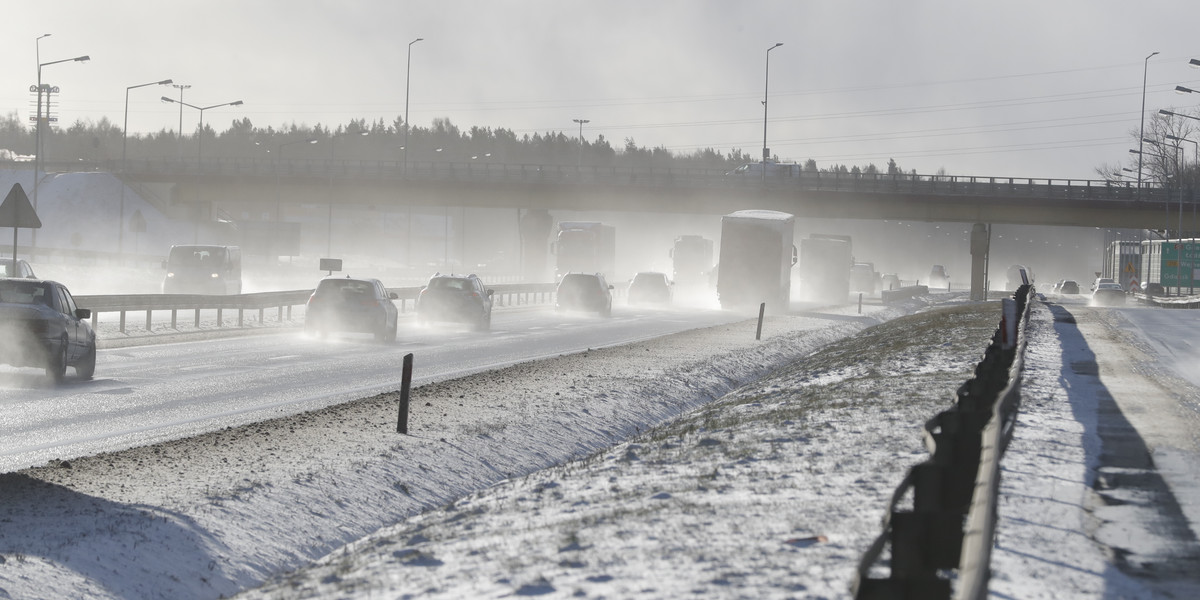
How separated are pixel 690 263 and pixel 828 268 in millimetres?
9799

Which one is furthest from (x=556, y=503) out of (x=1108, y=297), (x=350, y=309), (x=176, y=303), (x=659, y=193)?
(x=659, y=193)

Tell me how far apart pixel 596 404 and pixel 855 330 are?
89.8ft

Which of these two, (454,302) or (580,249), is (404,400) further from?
(580,249)

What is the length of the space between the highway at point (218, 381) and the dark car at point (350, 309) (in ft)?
1.26

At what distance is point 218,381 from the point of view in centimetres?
2062

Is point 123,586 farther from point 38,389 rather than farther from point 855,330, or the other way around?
point 855,330

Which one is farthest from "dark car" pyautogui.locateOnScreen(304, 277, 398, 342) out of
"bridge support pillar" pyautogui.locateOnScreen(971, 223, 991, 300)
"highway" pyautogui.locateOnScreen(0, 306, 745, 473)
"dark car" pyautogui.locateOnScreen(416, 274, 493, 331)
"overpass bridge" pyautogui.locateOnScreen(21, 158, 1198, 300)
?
"bridge support pillar" pyautogui.locateOnScreen(971, 223, 991, 300)

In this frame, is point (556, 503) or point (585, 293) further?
point (585, 293)

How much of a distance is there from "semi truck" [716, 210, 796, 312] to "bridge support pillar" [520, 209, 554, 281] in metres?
34.6

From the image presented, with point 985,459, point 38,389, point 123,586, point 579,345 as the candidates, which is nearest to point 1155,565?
point 985,459

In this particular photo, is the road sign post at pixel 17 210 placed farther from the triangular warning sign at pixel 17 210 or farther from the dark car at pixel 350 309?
the dark car at pixel 350 309

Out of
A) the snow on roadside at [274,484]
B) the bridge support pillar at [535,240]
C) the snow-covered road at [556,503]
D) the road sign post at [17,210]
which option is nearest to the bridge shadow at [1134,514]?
the snow-covered road at [556,503]

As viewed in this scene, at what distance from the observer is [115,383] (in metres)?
19.8

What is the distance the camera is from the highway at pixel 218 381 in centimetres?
1437
